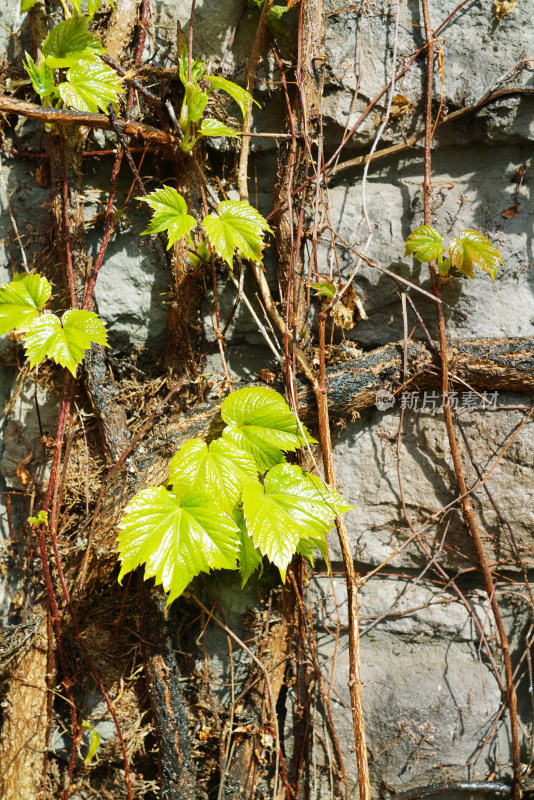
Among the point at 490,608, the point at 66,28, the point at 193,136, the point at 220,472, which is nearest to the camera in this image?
the point at 220,472

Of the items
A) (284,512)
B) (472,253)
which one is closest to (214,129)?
(472,253)

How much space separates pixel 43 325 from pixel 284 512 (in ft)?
3.04

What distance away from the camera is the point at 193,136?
5.98 feet

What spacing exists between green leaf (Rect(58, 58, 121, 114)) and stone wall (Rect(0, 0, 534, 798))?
0.91ft

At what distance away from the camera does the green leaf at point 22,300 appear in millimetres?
1704

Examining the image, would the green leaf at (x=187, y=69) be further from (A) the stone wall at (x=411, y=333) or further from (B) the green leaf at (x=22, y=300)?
(B) the green leaf at (x=22, y=300)

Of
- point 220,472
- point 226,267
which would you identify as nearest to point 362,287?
point 226,267

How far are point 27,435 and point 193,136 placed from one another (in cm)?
123

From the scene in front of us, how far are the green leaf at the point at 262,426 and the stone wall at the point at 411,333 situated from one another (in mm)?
404

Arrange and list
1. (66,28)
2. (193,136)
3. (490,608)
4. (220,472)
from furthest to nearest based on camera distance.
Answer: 1. (490,608)
2. (193,136)
3. (66,28)
4. (220,472)

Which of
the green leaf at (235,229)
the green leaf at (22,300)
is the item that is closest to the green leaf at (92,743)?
the green leaf at (22,300)

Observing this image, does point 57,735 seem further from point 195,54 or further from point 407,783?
point 195,54

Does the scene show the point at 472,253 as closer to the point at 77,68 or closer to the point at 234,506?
the point at 234,506

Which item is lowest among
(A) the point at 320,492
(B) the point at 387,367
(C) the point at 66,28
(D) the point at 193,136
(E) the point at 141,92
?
(A) the point at 320,492
